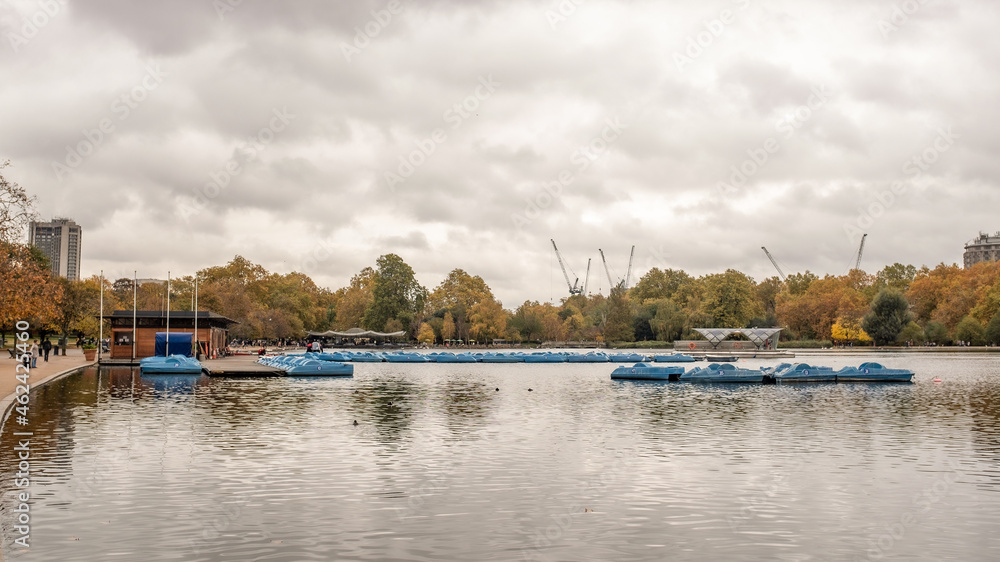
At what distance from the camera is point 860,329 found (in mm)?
167000

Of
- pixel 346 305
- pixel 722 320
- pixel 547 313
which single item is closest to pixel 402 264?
pixel 346 305

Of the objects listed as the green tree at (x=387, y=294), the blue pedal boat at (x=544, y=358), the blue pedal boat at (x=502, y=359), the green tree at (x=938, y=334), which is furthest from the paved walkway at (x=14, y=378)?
the green tree at (x=938, y=334)

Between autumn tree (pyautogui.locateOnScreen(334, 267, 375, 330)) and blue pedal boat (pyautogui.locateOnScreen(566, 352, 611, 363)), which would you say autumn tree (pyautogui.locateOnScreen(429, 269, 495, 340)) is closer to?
autumn tree (pyautogui.locateOnScreen(334, 267, 375, 330))

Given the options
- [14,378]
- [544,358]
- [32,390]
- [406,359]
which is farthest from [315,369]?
[544,358]

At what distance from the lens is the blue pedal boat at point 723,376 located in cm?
5966

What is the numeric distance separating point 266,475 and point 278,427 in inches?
377

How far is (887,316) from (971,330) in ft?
47.8

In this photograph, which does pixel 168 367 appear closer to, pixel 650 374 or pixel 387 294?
pixel 650 374

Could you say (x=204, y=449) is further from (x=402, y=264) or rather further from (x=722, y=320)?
(x=722, y=320)

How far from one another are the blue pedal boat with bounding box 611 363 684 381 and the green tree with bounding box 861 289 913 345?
11309 centimetres

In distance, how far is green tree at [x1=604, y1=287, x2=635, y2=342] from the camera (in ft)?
548

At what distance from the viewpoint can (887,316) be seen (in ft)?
524

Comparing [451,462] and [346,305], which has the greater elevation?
[346,305]

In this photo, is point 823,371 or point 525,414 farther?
point 823,371
